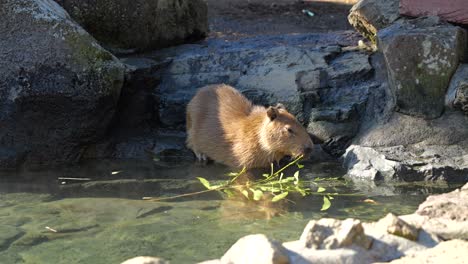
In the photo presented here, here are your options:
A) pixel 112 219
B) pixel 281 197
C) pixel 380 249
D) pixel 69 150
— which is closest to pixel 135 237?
pixel 112 219

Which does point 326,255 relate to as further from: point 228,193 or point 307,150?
point 307,150

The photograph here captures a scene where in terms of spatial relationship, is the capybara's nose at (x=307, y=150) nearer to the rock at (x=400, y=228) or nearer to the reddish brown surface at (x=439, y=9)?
the reddish brown surface at (x=439, y=9)

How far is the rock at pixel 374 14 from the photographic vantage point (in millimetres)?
7598

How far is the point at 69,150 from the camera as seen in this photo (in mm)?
7137

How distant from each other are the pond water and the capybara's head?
196mm

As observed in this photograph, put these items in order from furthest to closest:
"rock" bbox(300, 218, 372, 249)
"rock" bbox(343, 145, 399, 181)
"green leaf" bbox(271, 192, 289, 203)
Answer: "rock" bbox(343, 145, 399, 181)
"green leaf" bbox(271, 192, 289, 203)
"rock" bbox(300, 218, 372, 249)

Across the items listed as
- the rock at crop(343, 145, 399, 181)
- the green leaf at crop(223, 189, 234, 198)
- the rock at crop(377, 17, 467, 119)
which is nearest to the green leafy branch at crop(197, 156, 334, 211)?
the green leaf at crop(223, 189, 234, 198)

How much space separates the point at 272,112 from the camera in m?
7.07

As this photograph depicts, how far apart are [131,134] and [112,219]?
8.41 feet

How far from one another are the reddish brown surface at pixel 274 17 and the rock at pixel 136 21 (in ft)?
7.88

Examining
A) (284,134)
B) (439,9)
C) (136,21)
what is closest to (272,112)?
(284,134)

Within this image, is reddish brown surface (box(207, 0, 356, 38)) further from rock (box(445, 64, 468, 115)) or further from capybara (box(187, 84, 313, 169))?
rock (box(445, 64, 468, 115))

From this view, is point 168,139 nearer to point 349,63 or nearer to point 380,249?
point 349,63

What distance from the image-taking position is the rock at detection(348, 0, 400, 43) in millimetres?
7598
